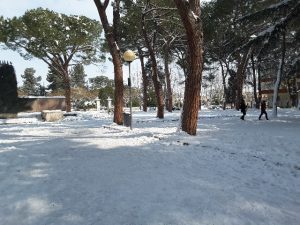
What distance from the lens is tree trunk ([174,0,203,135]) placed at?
A: 12523 mm

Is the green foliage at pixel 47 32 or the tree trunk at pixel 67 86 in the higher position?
the green foliage at pixel 47 32

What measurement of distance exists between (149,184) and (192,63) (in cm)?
722

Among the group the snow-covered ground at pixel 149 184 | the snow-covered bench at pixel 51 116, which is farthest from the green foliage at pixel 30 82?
the snow-covered ground at pixel 149 184

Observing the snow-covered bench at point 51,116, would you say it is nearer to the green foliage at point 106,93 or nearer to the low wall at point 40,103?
the low wall at point 40,103

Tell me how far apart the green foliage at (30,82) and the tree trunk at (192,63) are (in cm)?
8073

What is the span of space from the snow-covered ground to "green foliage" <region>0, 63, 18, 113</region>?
2594 centimetres

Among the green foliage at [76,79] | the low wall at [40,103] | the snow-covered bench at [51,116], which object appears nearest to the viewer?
the snow-covered bench at [51,116]

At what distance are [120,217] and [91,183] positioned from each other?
166 centimetres

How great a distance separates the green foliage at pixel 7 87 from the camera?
113 ft

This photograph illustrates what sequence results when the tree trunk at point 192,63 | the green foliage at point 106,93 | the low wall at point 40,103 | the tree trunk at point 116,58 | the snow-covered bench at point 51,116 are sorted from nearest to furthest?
the tree trunk at point 192,63 → the tree trunk at point 116,58 → the snow-covered bench at point 51,116 → the low wall at point 40,103 → the green foliage at point 106,93

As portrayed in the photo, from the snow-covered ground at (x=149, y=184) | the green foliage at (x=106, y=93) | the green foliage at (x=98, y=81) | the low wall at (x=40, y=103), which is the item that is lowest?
the snow-covered ground at (x=149, y=184)

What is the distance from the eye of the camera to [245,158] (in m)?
8.97

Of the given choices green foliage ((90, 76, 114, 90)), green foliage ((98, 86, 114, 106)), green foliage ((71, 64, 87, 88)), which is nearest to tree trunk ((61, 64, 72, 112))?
green foliage ((98, 86, 114, 106))

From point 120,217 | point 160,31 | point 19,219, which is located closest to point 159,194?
point 120,217
